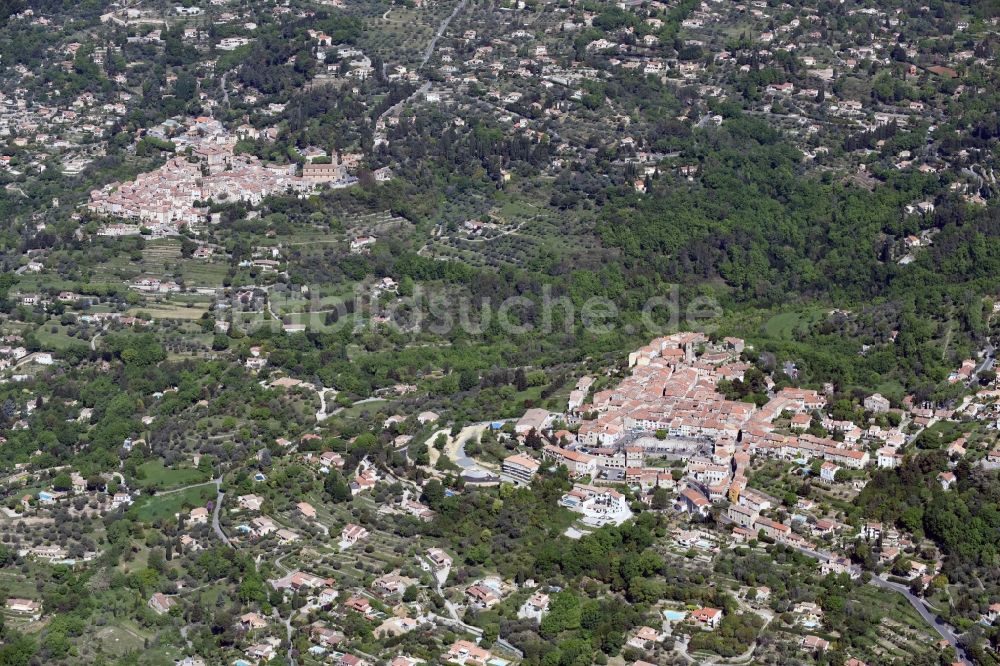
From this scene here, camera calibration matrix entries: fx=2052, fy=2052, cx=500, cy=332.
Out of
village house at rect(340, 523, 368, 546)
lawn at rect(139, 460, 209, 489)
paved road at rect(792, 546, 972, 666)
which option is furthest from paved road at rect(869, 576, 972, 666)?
lawn at rect(139, 460, 209, 489)

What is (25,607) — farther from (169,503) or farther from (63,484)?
(63,484)

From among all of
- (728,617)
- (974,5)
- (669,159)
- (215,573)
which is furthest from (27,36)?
(728,617)

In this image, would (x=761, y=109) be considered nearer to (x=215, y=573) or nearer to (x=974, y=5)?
(x=974, y=5)

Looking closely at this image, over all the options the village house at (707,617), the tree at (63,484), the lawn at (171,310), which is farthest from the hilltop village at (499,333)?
the lawn at (171,310)

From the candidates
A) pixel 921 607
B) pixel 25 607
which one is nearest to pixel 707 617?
pixel 921 607

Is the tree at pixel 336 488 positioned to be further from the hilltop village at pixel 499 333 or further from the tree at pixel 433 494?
the tree at pixel 433 494
